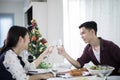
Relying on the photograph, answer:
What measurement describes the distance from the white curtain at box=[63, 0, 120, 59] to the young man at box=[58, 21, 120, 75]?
69.9 inches

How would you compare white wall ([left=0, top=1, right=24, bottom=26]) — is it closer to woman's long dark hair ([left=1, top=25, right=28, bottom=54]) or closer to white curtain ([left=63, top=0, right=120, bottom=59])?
white curtain ([left=63, top=0, right=120, bottom=59])

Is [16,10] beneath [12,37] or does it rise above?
above

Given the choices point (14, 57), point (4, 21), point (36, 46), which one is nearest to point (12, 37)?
point (14, 57)

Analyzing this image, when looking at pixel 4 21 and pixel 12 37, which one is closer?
pixel 12 37

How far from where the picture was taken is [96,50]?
215cm

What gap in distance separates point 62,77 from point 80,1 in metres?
2.59

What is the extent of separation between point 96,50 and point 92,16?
2.00 meters

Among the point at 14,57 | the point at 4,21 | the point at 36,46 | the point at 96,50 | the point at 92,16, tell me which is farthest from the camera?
the point at 4,21

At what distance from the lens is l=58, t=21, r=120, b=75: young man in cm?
206

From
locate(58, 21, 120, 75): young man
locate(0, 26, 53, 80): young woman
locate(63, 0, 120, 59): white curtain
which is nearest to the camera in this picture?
locate(0, 26, 53, 80): young woman

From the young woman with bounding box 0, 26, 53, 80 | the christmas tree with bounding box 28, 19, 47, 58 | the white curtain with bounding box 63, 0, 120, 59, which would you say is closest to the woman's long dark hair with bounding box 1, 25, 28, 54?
the young woman with bounding box 0, 26, 53, 80

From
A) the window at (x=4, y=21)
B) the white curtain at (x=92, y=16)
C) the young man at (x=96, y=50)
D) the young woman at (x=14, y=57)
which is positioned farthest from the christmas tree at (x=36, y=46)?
the window at (x=4, y=21)

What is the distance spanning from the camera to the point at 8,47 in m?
1.60

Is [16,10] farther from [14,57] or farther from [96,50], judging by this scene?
[14,57]
